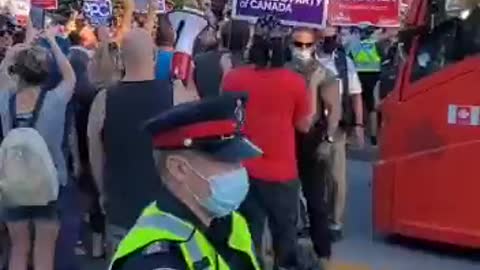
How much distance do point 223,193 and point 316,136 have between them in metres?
5.74

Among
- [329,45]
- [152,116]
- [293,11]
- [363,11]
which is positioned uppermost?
[293,11]

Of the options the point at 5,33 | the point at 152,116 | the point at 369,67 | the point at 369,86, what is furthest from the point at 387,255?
the point at 369,67

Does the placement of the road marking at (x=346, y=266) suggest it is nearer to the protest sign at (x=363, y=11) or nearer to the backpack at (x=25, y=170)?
the backpack at (x=25, y=170)

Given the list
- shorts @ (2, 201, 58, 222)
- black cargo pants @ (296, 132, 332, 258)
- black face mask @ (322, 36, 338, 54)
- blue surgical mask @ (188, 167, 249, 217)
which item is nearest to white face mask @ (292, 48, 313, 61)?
black cargo pants @ (296, 132, 332, 258)

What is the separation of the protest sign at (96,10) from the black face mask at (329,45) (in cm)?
411

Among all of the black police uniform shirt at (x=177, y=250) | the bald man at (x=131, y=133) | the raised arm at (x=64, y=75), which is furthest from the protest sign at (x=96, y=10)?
the black police uniform shirt at (x=177, y=250)

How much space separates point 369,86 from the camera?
1797 cm

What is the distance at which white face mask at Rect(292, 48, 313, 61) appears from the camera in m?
8.95

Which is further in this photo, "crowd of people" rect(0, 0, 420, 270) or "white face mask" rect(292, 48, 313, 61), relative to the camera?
"white face mask" rect(292, 48, 313, 61)

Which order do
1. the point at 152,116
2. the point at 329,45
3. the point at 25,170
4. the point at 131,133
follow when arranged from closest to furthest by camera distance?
1. the point at 152,116
2. the point at 131,133
3. the point at 25,170
4. the point at 329,45

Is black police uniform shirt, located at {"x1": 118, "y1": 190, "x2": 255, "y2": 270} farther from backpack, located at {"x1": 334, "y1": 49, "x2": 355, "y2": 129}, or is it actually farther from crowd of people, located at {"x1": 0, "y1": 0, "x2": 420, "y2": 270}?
backpack, located at {"x1": 334, "y1": 49, "x2": 355, "y2": 129}

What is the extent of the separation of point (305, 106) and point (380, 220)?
119 inches

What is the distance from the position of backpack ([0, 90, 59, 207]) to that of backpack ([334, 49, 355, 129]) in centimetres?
359

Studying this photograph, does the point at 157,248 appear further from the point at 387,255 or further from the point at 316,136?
the point at 387,255
